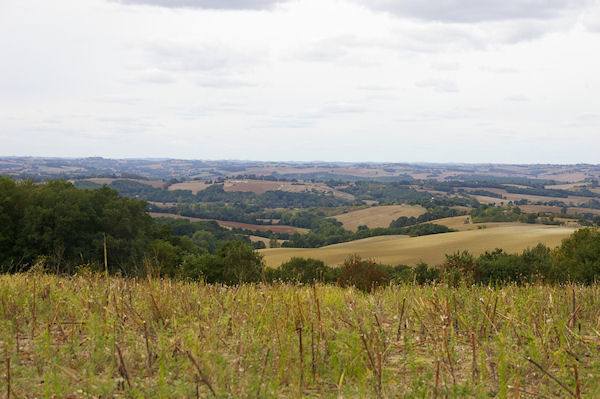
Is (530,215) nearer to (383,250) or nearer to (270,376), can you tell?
(383,250)

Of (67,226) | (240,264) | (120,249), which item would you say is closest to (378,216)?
(240,264)

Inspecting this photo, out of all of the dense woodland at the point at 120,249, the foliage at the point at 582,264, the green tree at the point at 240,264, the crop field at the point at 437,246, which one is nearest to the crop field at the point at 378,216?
the crop field at the point at 437,246

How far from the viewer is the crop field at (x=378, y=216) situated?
168625mm

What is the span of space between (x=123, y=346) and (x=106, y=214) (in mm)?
44537

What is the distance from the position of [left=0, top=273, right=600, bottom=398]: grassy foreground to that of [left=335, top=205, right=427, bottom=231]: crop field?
512 feet

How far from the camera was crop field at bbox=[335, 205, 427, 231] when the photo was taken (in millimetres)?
168625

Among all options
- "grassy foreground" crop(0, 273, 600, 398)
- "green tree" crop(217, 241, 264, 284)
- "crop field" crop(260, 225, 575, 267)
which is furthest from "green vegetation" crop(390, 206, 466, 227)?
"grassy foreground" crop(0, 273, 600, 398)

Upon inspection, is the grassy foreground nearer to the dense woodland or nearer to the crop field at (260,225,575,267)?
the dense woodland

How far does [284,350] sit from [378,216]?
573 feet

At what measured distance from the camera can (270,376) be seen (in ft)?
18.0

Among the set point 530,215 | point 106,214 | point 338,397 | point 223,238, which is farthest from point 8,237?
point 530,215

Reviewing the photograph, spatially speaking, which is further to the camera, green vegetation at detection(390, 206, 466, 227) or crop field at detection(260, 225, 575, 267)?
green vegetation at detection(390, 206, 466, 227)

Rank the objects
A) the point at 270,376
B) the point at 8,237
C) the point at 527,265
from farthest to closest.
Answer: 1. the point at 527,265
2. the point at 8,237
3. the point at 270,376

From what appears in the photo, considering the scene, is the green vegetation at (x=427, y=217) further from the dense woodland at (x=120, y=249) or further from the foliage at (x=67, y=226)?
the foliage at (x=67, y=226)
